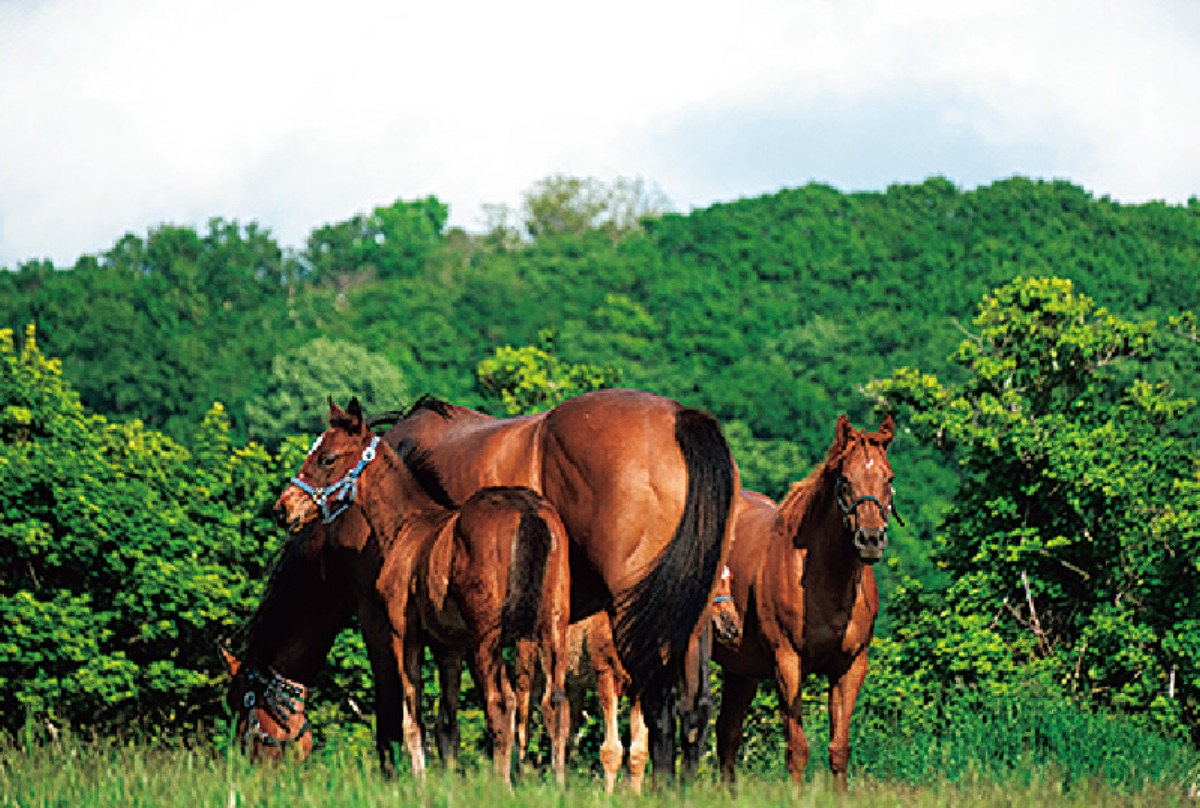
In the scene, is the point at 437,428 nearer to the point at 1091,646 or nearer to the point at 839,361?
the point at 1091,646

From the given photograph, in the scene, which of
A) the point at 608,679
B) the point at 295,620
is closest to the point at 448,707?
the point at 608,679

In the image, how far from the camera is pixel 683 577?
973cm

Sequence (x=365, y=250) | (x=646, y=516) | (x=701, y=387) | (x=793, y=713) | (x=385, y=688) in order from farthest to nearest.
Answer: (x=365, y=250), (x=701, y=387), (x=793, y=713), (x=385, y=688), (x=646, y=516)

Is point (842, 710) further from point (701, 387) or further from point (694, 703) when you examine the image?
point (701, 387)

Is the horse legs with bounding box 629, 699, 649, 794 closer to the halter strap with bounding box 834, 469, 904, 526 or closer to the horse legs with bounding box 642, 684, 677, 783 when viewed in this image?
the horse legs with bounding box 642, 684, 677, 783

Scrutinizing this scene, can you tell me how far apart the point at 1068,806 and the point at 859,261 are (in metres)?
81.2

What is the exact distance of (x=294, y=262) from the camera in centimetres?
9094

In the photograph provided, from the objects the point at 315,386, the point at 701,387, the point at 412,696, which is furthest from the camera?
the point at 701,387

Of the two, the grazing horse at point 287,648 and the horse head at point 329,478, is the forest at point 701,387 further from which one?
the horse head at point 329,478

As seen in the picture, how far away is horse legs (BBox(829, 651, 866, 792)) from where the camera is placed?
1117cm

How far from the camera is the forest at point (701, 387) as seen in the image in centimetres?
2325

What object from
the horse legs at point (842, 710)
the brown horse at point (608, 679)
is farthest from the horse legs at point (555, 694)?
the horse legs at point (842, 710)

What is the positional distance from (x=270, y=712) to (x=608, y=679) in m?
2.60

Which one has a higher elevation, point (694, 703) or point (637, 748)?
point (694, 703)
